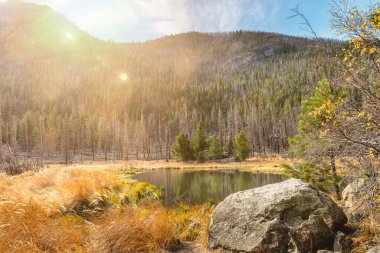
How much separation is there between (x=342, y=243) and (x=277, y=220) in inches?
57.6

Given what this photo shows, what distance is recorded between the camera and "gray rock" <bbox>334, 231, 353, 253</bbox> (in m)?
6.57

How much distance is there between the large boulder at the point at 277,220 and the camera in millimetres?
6859

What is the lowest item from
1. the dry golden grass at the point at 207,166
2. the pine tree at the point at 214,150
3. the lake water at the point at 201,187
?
the dry golden grass at the point at 207,166

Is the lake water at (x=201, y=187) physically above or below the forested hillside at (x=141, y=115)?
below

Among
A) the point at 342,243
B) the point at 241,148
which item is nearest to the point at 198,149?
the point at 241,148

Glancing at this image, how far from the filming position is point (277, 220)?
705cm

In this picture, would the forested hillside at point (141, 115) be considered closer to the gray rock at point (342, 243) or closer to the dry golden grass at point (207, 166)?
the dry golden grass at point (207, 166)

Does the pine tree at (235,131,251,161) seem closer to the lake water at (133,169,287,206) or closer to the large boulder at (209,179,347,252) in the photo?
the lake water at (133,169,287,206)

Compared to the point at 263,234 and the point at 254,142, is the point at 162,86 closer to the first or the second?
the point at 254,142

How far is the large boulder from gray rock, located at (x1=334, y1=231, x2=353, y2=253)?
0.35 m

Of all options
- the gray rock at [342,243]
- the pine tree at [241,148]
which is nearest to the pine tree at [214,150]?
the pine tree at [241,148]

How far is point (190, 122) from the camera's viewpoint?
125 m

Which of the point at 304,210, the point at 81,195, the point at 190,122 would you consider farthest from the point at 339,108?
the point at 190,122

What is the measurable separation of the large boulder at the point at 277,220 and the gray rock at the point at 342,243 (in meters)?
0.35
